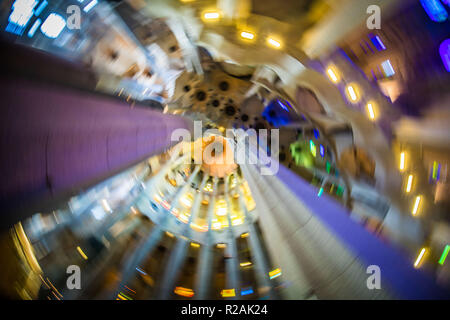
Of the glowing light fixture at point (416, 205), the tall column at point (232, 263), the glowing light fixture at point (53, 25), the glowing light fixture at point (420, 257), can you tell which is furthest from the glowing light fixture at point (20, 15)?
the tall column at point (232, 263)

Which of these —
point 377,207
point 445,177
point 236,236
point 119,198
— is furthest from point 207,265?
point 445,177

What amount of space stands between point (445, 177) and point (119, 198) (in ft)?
28.9

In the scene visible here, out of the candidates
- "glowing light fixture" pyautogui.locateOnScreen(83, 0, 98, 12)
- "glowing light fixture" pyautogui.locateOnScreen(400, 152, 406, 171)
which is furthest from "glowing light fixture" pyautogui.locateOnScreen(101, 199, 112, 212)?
"glowing light fixture" pyautogui.locateOnScreen(400, 152, 406, 171)

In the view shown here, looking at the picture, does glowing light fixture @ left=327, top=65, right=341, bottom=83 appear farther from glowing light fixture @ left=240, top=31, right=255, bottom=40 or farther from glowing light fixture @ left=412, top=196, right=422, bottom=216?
glowing light fixture @ left=412, top=196, right=422, bottom=216

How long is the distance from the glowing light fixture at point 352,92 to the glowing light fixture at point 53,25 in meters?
5.31

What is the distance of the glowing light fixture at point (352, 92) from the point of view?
4215mm

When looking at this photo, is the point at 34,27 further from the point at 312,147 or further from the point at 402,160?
the point at 312,147

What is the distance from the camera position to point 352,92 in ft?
14.0

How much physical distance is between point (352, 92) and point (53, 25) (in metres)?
5.49

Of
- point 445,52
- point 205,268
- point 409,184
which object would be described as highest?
point 445,52

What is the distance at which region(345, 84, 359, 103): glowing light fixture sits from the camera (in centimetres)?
421

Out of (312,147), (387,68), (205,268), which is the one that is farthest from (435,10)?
(205,268)

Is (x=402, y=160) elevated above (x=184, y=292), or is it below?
above

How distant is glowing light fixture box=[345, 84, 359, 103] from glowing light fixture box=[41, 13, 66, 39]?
5.31m
